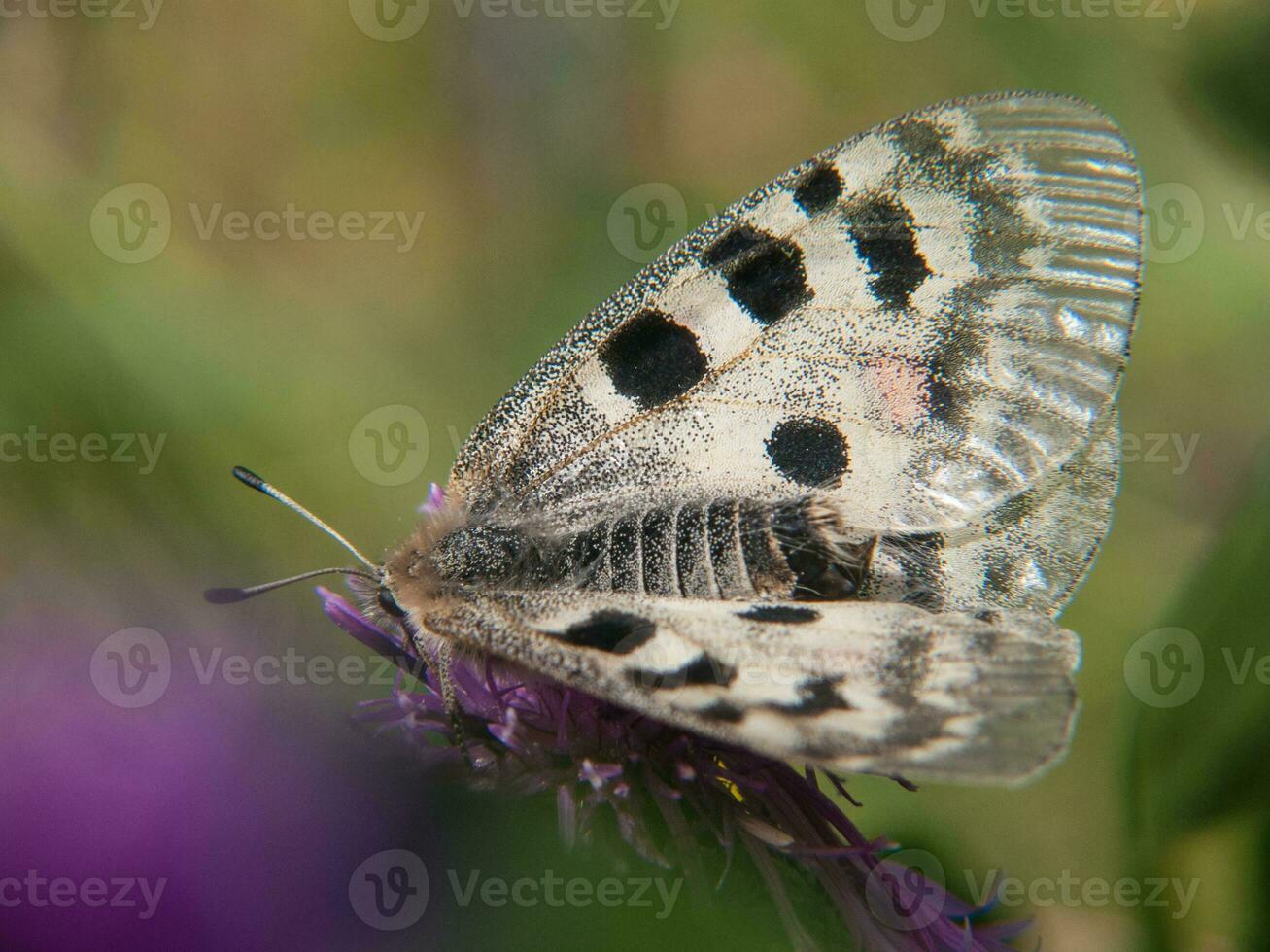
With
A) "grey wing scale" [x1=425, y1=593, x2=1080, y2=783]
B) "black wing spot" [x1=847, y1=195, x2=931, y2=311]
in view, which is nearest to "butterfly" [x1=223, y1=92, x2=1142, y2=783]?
"black wing spot" [x1=847, y1=195, x2=931, y2=311]

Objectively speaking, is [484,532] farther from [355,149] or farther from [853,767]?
[355,149]

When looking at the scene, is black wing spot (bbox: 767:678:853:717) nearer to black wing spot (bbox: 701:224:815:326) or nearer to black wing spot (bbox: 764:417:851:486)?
black wing spot (bbox: 764:417:851:486)

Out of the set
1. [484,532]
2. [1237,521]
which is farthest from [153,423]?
[1237,521]

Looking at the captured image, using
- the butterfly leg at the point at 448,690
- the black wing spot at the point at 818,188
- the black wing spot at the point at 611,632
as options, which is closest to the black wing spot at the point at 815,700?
the black wing spot at the point at 611,632

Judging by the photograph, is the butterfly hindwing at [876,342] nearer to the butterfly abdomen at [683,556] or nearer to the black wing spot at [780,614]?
the butterfly abdomen at [683,556]

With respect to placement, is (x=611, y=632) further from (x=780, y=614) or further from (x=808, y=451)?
(x=808, y=451)

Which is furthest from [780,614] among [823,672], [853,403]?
[853,403]
